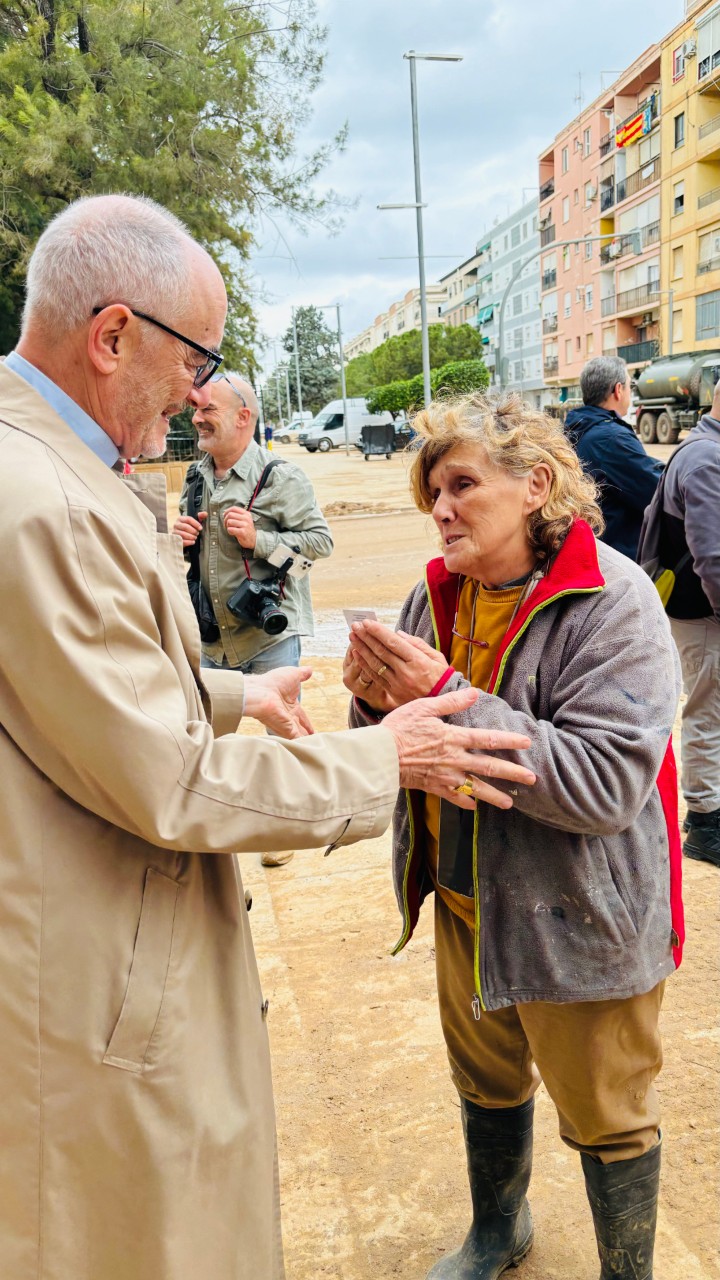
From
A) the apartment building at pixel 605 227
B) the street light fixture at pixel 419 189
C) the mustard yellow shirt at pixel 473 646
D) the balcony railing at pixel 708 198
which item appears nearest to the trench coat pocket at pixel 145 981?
the mustard yellow shirt at pixel 473 646

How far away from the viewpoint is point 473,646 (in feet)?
7.69

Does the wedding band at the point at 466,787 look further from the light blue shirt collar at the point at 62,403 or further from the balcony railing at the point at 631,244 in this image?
the balcony railing at the point at 631,244

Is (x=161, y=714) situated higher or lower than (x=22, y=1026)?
higher

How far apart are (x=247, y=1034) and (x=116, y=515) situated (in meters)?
0.93

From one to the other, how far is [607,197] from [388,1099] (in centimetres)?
5691

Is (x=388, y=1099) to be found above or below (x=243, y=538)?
below

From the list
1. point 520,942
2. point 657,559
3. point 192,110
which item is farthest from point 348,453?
point 520,942

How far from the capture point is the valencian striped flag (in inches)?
1785

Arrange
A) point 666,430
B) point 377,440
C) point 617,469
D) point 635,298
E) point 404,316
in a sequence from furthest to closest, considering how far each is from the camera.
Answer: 1. point 404,316
2. point 635,298
3. point 377,440
4. point 666,430
5. point 617,469

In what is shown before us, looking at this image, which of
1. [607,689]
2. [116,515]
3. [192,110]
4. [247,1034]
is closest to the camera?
[116,515]

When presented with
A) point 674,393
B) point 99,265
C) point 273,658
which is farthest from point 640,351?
point 99,265

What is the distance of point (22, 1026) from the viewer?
1.46m

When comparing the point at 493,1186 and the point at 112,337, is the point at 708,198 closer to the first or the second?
the point at 493,1186

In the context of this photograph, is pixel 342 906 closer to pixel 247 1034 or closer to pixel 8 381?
pixel 247 1034
